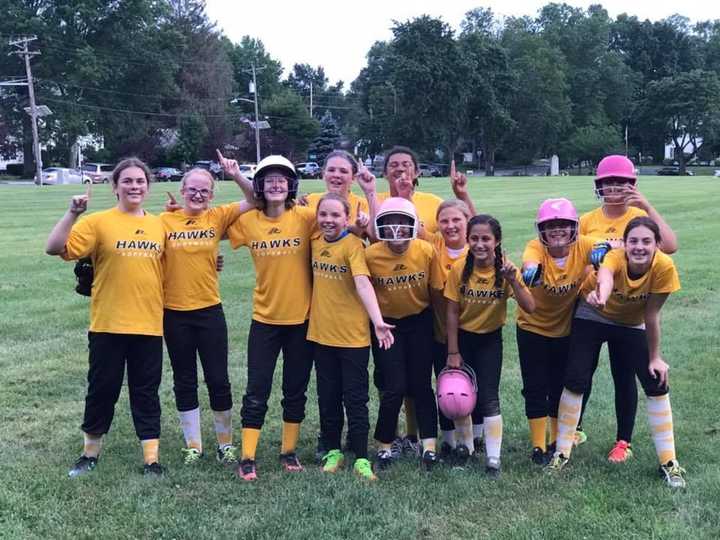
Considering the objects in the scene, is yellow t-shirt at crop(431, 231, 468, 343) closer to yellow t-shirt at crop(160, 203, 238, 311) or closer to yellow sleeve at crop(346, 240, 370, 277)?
yellow sleeve at crop(346, 240, 370, 277)

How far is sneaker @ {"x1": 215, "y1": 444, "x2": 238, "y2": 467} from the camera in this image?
16.0 ft

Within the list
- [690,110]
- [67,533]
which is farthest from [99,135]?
[67,533]

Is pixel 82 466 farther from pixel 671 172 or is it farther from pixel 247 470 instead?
pixel 671 172

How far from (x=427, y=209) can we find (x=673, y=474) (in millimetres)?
2549

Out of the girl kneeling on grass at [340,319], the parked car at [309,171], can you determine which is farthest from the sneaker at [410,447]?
the parked car at [309,171]

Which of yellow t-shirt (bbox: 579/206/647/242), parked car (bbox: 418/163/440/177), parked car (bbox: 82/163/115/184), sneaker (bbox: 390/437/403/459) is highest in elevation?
parked car (bbox: 82/163/115/184)

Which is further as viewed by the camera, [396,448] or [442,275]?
[396,448]

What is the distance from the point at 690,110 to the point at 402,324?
272 ft

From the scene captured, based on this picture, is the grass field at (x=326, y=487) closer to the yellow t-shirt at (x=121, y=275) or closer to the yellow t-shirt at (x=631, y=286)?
the yellow t-shirt at (x=121, y=275)

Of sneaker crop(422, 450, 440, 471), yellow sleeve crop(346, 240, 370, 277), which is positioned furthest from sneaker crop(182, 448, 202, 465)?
yellow sleeve crop(346, 240, 370, 277)

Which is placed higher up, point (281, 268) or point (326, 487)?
point (281, 268)

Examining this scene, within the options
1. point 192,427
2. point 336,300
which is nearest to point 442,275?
point 336,300

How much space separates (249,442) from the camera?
4.76 meters

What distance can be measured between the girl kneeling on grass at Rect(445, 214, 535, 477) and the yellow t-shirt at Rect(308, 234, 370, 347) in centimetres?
64
